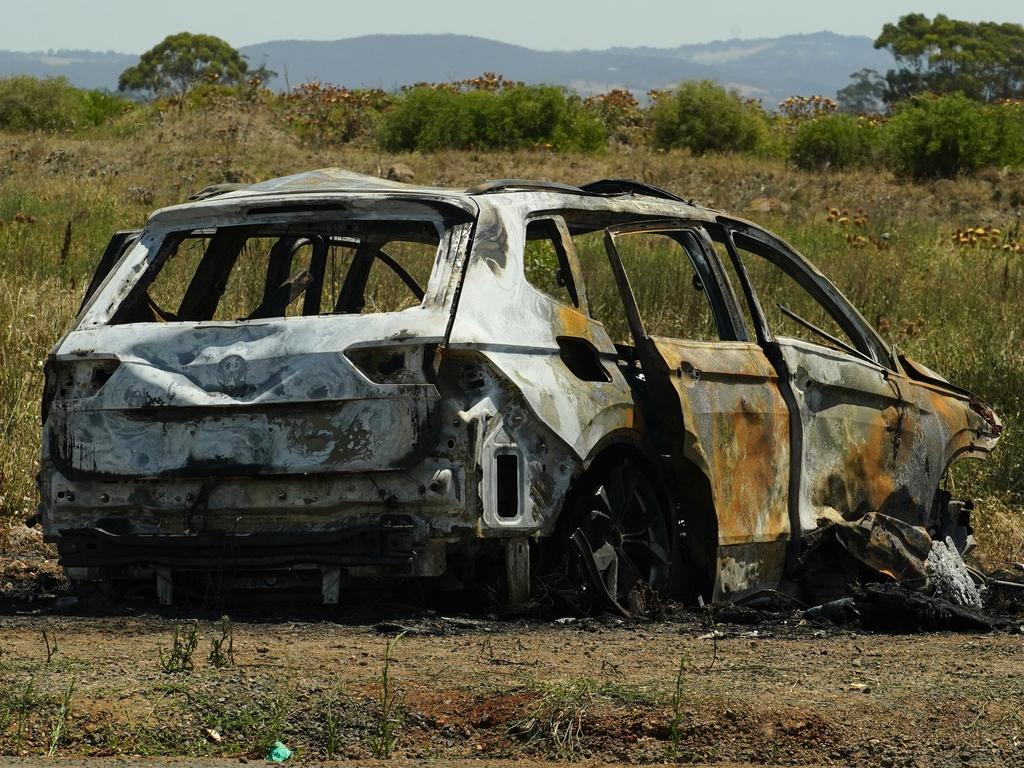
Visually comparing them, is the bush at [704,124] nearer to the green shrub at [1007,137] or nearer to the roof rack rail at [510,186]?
the green shrub at [1007,137]

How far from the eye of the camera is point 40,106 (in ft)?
122

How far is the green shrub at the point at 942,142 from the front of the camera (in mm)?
32969

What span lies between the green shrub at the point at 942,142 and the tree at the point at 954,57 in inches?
1209

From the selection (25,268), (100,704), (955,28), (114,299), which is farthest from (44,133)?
(955,28)

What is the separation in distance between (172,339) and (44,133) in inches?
1137

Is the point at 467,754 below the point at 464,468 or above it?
below

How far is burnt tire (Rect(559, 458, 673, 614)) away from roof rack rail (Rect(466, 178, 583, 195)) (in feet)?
3.93

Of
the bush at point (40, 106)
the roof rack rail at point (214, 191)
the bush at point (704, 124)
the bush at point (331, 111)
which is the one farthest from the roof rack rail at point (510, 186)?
the bush at point (704, 124)

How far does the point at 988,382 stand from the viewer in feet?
45.5

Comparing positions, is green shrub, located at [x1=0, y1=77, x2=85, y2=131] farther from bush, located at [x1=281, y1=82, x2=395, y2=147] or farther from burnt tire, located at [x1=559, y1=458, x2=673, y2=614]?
burnt tire, located at [x1=559, y1=458, x2=673, y2=614]

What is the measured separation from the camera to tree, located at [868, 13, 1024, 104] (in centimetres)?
7500

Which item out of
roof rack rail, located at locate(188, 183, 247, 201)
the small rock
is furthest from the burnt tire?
the small rock

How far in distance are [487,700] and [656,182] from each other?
2711 centimetres

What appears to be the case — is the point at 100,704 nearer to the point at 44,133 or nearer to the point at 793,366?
the point at 793,366
